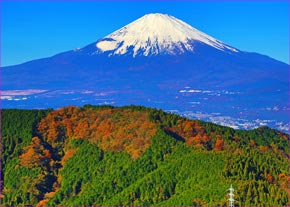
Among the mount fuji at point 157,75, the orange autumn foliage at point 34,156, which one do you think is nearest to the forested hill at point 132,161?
the orange autumn foliage at point 34,156

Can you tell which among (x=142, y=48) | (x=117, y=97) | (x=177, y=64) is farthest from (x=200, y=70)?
(x=117, y=97)

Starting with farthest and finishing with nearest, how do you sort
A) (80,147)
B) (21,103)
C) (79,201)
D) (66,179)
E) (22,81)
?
(22,81)
(21,103)
(80,147)
(66,179)
(79,201)

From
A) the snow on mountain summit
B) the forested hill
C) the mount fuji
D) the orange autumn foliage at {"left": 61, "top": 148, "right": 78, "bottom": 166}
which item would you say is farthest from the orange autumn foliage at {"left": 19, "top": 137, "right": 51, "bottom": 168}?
the snow on mountain summit

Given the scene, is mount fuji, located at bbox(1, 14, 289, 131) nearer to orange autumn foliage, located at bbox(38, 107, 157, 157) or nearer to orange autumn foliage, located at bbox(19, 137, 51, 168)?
orange autumn foliage, located at bbox(38, 107, 157, 157)

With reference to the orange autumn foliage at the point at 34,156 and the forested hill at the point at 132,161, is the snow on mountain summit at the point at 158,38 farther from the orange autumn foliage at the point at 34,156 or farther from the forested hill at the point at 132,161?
the orange autumn foliage at the point at 34,156

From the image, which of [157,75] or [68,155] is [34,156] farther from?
[157,75]

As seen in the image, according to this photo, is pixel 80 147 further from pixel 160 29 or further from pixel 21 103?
pixel 160 29

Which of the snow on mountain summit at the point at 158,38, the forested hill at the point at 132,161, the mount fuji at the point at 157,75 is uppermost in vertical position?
the snow on mountain summit at the point at 158,38

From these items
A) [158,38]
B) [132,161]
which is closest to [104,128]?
[132,161]
